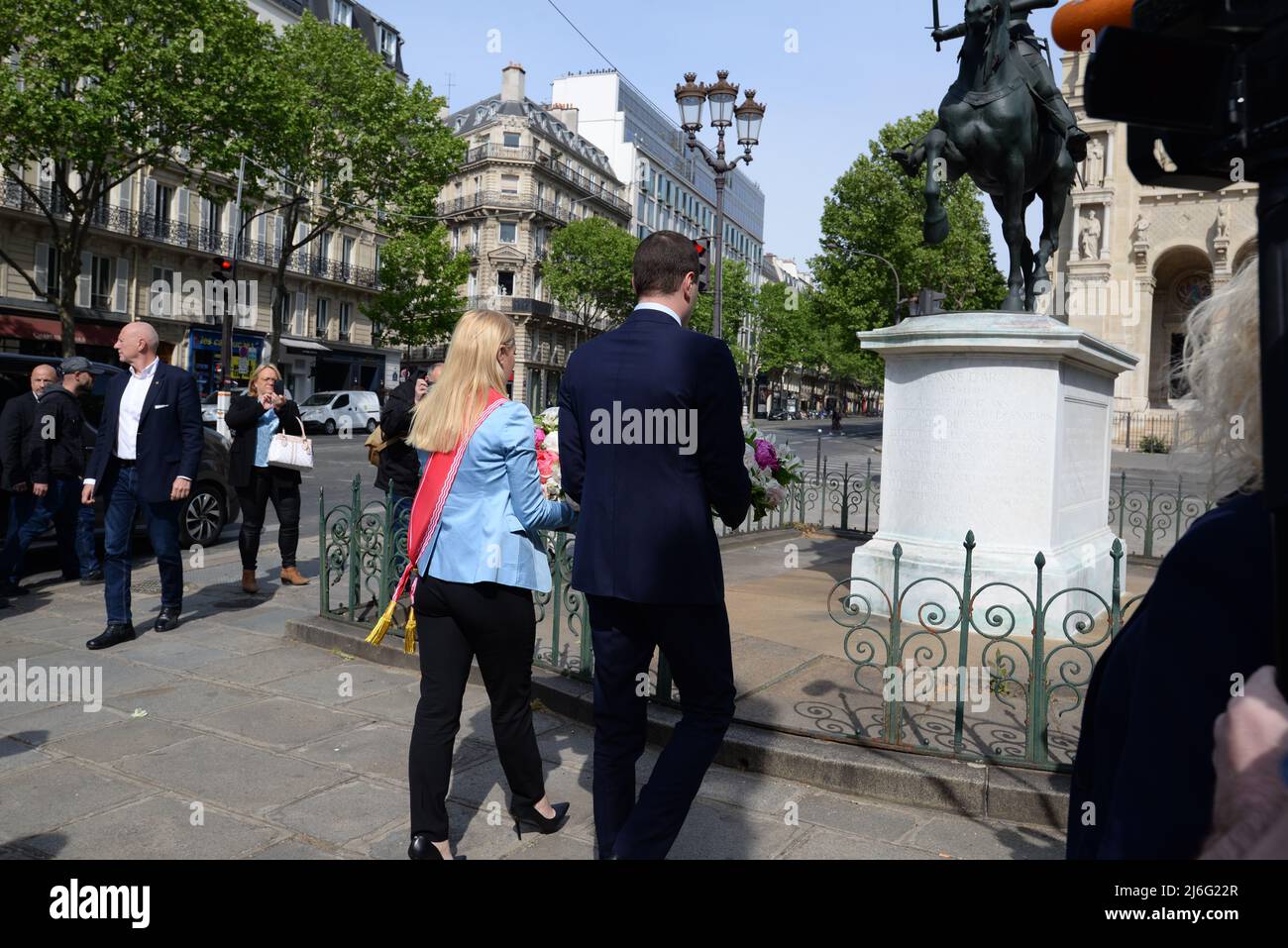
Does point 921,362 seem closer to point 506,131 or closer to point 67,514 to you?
point 67,514

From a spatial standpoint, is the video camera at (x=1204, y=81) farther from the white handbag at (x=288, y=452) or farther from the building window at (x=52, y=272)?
the building window at (x=52, y=272)

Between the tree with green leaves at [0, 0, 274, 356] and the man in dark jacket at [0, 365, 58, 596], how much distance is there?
697 inches

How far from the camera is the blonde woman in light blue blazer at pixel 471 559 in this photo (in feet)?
11.2

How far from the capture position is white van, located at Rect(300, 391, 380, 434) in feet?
113

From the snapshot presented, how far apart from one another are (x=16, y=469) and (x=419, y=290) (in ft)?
121

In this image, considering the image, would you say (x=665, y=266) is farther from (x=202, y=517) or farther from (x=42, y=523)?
(x=202, y=517)

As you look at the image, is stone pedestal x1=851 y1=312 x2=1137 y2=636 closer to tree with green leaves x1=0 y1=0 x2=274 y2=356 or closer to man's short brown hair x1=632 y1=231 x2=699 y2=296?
man's short brown hair x1=632 y1=231 x2=699 y2=296

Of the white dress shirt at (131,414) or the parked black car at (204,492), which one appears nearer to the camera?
the white dress shirt at (131,414)

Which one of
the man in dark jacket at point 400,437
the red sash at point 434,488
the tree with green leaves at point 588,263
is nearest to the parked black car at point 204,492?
the man in dark jacket at point 400,437

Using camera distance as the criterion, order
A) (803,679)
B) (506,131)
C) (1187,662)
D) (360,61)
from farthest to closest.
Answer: (506,131), (360,61), (803,679), (1187,662)

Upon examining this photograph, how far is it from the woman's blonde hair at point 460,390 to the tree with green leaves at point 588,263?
58.5 meters

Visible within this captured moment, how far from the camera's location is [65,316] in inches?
1035
